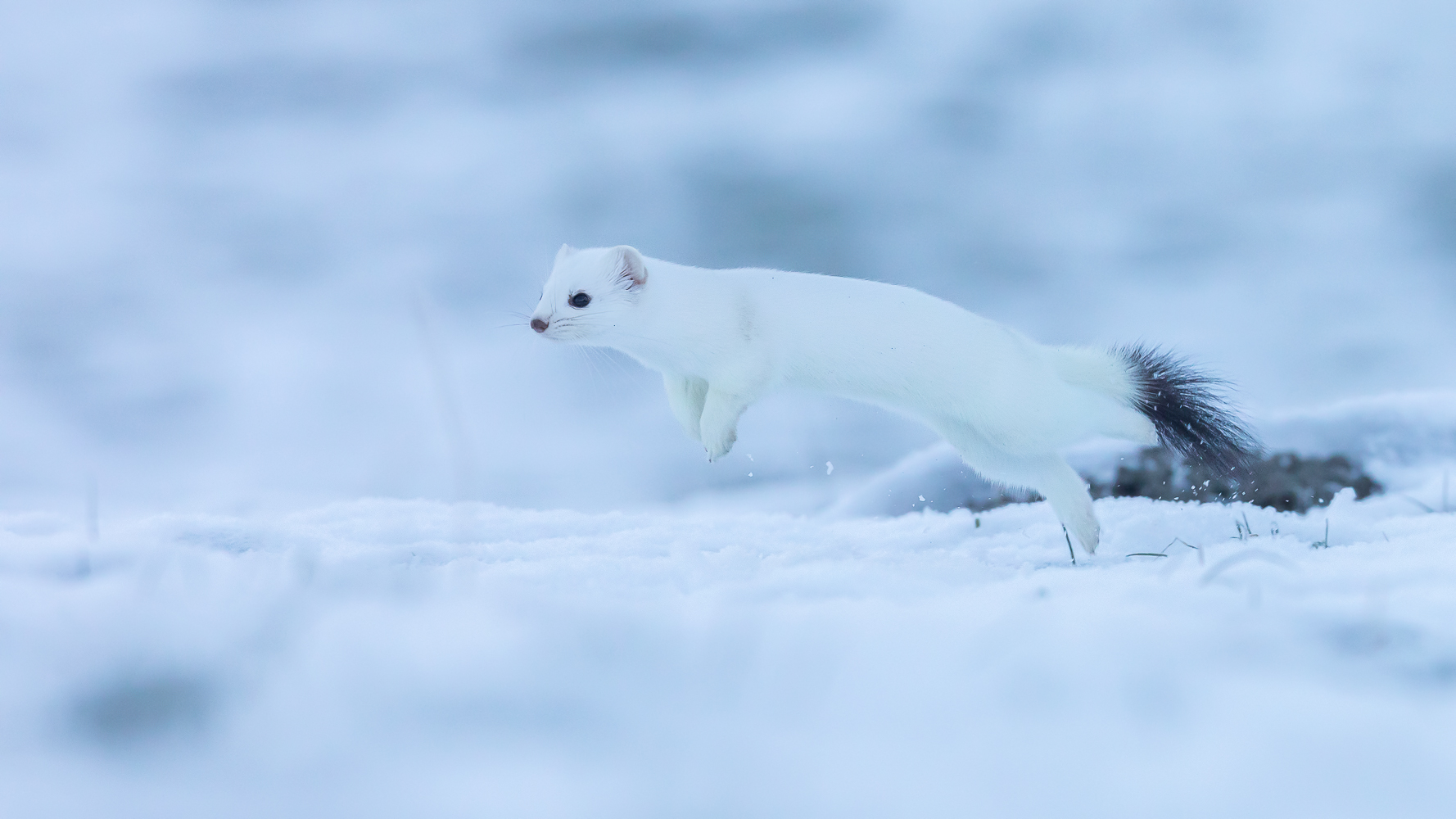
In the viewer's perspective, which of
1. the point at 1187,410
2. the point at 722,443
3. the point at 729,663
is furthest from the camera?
the point at 1187,410

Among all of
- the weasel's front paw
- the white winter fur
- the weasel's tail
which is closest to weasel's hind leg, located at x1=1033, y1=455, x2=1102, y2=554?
the white winter fur

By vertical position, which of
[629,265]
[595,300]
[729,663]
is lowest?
[729,663]

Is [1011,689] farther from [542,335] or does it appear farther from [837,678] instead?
[542,335]

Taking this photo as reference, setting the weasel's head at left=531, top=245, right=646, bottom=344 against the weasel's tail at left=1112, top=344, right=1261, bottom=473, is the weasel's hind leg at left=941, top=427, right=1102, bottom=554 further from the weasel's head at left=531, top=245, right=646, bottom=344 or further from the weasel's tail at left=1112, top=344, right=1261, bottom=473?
the weasel's head at left=531, top=245, right=646, bottom=344

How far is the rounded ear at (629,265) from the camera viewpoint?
343 cm

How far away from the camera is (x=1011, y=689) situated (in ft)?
4.97

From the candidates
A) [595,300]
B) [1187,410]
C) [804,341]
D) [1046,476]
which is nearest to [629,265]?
[595,300]

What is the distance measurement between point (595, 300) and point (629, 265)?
0.15 m

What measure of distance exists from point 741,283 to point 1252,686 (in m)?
2.31

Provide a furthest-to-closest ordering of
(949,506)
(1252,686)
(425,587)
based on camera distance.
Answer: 1. (949,506)
2. (425,587)
3. (1252,686)

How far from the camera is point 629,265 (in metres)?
3.44

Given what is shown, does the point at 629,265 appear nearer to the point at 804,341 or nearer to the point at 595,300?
the point at 595,300

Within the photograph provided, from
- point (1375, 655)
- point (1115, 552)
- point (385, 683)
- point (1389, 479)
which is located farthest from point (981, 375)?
point (1389, 479)

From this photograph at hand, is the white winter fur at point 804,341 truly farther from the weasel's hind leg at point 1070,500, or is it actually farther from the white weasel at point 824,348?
the weasel's hind leg at point 1070,500
